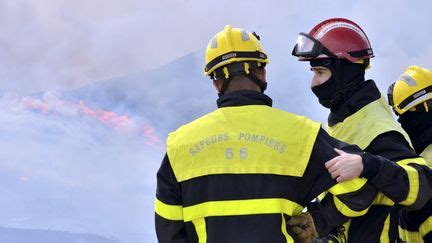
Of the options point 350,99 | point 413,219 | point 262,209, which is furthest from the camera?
point 413,219

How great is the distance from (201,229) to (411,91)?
4.07m

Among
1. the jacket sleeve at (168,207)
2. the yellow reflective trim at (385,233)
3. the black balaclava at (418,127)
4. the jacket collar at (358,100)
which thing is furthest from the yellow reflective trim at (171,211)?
the black balaclava at (418,127)

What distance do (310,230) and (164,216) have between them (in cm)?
106

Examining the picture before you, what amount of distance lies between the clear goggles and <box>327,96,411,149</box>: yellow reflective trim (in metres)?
0.62

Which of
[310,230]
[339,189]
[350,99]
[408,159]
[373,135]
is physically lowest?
[310,230]

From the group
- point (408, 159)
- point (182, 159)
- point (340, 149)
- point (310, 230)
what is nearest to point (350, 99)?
point (408, 159)

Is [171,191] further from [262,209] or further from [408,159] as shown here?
[408,159]

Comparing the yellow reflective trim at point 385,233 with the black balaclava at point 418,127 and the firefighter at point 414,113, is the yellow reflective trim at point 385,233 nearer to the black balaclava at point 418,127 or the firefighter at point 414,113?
the firefighter at point 414,113

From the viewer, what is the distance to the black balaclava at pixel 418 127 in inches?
232

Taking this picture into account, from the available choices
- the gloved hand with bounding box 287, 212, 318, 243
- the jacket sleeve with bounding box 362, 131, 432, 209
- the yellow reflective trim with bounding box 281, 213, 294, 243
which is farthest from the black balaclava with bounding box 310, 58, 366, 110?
the yellow reflective trim with bounding box 281, 213, 294, 243

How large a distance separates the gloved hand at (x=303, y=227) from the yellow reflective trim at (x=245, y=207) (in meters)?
0.09

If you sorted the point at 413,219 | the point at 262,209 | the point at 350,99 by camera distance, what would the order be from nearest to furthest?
the point at 262,209
the point at 350,99
the point at 413,219

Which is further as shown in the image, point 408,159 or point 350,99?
point 350,99

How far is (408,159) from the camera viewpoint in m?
3.89
